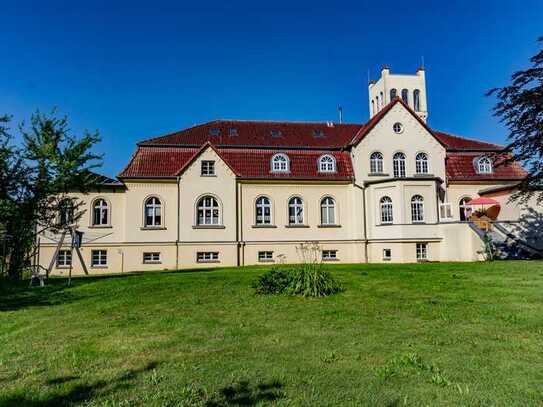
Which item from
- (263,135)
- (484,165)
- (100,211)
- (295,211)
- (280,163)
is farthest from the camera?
(263,135)

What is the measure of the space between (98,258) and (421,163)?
75.6 feet

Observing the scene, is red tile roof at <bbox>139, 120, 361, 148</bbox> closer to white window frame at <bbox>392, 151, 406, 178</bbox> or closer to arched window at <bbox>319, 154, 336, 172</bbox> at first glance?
arched window at <bbox>319, 154, 336, 172</bbox>

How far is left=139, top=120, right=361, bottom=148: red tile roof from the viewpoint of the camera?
92.5 feet

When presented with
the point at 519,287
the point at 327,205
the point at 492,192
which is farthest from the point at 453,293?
the point at 492,192

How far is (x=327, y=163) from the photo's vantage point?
28.2m

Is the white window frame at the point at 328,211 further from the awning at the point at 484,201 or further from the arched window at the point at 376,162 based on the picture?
the awning at the point at 484,201

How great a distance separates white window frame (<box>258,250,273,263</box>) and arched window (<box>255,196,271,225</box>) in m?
1.98

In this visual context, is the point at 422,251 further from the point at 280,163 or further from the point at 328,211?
the point at 280,163

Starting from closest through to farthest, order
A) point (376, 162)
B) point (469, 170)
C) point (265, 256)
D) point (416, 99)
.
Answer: point (265, 256) < point (376, 162) < point (469, 170) < point (416, 99)

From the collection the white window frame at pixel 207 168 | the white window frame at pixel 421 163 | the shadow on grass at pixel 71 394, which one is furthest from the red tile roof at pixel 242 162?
the shadow on grass at pixel 71 394

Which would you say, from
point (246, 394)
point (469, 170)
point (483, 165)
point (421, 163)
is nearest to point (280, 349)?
point (246, 394)

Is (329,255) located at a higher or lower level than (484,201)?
lower

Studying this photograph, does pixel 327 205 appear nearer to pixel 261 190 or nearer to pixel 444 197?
pixel 261 190

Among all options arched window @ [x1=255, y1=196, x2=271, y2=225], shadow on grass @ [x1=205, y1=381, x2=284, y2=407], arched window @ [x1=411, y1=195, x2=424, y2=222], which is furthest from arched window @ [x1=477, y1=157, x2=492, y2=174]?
shadow on grass @ [x1=205, y1=381, x2=284, y2=407]
